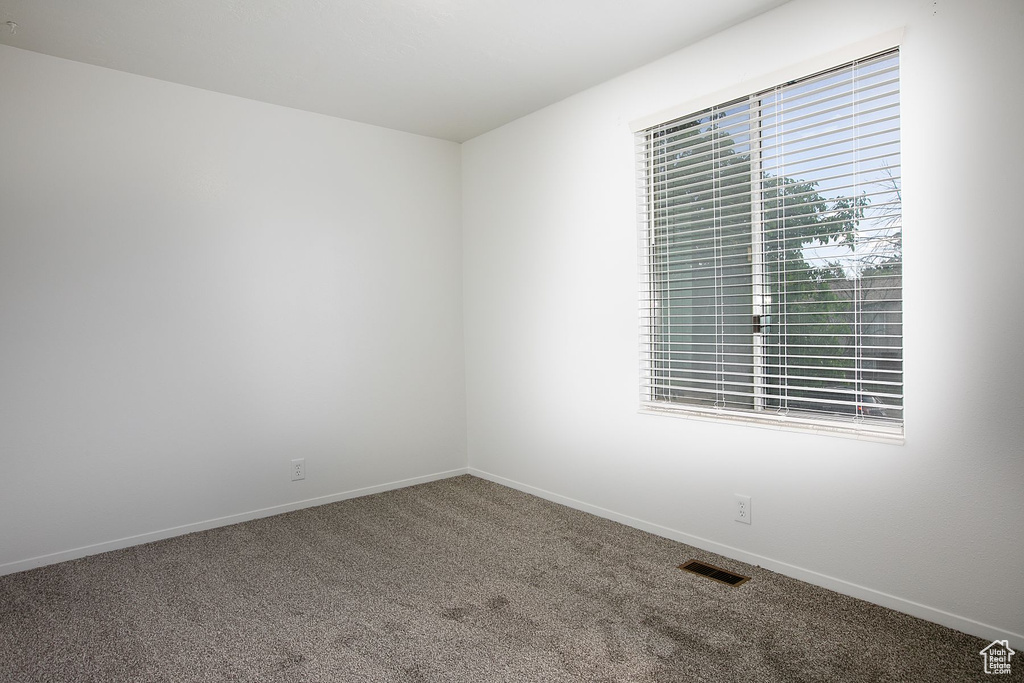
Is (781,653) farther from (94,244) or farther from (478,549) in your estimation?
(94,244)

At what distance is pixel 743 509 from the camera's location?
3018 millimetres

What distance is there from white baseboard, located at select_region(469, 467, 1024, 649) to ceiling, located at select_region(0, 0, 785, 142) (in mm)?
2527

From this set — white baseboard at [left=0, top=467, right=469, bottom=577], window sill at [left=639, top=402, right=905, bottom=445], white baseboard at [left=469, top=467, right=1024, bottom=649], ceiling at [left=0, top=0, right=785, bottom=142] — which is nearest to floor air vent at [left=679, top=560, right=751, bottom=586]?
white baseboard at [left=469, top=467, right=1024, bottom=649]

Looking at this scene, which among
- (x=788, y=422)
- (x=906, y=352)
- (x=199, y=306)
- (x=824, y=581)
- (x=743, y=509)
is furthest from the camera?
(x=199, y=306)

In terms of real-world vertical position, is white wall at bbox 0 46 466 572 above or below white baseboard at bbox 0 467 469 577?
above

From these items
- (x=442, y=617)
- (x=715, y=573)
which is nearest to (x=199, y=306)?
(x=442, y=617)

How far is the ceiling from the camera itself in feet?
9.04

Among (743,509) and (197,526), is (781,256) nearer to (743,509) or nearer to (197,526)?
(743,509)

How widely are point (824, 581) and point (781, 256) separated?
1444 mm

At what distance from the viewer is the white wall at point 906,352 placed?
2.21 m

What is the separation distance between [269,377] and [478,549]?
1714mm

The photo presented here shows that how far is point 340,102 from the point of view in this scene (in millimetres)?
3885

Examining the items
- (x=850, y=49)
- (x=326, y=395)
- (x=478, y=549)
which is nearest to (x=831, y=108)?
(x=850, y=49)

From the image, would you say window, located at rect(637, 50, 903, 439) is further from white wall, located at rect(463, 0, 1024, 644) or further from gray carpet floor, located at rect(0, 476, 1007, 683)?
gray carpet floor, located at rect(0, 476, 1007, 683)
